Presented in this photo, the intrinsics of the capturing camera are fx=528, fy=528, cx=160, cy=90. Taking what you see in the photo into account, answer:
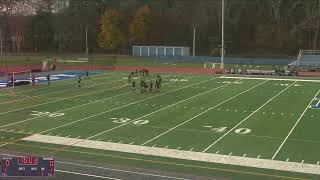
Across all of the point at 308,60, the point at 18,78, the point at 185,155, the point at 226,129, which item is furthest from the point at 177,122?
the point at 308,60

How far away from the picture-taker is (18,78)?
43781mm

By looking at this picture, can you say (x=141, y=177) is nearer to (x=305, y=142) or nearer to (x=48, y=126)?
(x=305, y=142)

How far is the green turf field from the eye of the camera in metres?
16.9

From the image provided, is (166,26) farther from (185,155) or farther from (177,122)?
(185,155)

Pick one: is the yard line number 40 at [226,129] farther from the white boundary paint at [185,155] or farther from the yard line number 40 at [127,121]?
the white boundary paint at [185,155]

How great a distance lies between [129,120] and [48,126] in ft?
11.7

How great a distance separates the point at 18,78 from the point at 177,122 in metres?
24.4

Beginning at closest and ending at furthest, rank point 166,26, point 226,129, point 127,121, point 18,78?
point 226,129 < point 127,121 < point 18,78 < point 166,26

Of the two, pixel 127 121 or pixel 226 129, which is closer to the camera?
pixel 226 129

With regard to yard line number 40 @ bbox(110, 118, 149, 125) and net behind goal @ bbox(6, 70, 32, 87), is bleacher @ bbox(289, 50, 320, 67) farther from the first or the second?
yard line number 40 @ bbox(110, 118, 149, 125)
